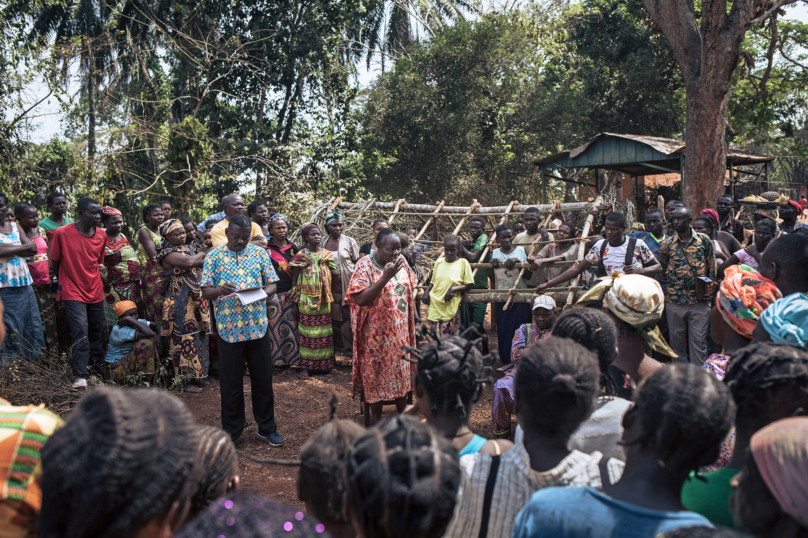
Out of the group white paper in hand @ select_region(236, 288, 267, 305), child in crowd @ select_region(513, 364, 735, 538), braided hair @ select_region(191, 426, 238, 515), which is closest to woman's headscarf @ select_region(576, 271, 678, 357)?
child in crowd @ select_region(513, 364, 735, 538)

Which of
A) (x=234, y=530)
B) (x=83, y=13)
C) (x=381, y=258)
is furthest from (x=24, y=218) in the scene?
(x=83, y=13)

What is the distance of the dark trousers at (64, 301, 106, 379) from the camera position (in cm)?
586

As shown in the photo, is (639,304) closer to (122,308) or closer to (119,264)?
(122,308)

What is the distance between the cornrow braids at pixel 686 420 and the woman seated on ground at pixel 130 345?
19.2ft

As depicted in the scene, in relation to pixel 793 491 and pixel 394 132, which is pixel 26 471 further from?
pixel 394 132

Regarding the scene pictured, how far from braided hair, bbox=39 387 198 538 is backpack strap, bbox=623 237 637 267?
5411 mm

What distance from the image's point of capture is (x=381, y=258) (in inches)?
191

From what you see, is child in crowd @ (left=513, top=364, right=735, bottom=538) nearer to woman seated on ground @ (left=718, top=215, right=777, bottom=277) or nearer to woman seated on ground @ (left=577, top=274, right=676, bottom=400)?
woman seated on ground @ (left=577, top=274, right=676, bottom=400)

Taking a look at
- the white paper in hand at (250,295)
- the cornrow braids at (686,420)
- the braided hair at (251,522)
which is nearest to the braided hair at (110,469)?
the braided hair at (251,522)

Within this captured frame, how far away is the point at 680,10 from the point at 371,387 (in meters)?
9.71

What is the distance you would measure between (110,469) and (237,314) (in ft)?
11.7

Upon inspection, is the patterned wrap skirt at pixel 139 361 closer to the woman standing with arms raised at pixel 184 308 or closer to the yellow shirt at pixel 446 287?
the woman standing with arms raised at pixel 184 308

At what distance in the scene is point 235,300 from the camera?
4586 mm

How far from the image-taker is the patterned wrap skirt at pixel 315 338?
24.1 ft
